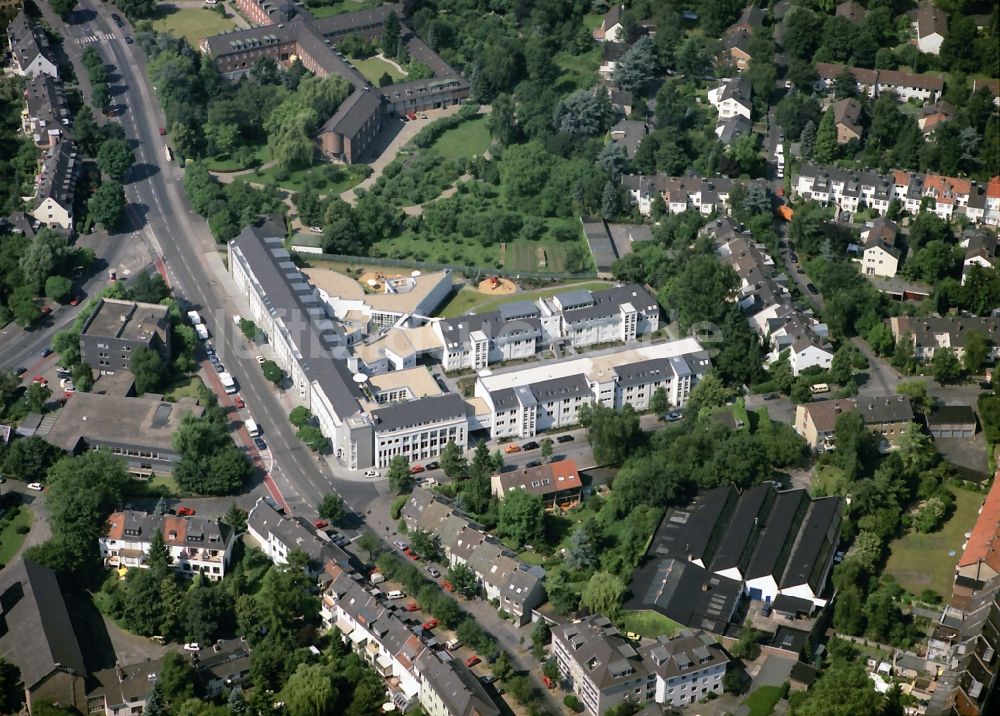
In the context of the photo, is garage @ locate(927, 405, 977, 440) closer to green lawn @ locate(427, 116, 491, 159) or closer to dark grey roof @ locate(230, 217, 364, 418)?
dark grey roof @ locate(230, 217, 364, 418)

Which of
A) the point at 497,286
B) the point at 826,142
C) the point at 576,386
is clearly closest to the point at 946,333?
the point at 576,386

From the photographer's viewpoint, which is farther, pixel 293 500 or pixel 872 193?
pixel 872 193

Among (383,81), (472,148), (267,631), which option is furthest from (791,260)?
(267,631)

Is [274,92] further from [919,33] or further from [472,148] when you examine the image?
[919,33]

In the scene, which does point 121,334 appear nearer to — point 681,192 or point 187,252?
point 187,252

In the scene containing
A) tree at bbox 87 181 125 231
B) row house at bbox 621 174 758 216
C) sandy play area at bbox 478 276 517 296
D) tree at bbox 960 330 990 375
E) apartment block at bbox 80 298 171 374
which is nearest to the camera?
tree at bbox 960 330 990 375

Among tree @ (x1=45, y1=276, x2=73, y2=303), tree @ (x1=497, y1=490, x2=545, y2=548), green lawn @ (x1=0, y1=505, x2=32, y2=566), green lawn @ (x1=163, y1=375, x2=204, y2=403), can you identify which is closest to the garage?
tree @ (x1=497, y1=490, x2=545, y2=548)
